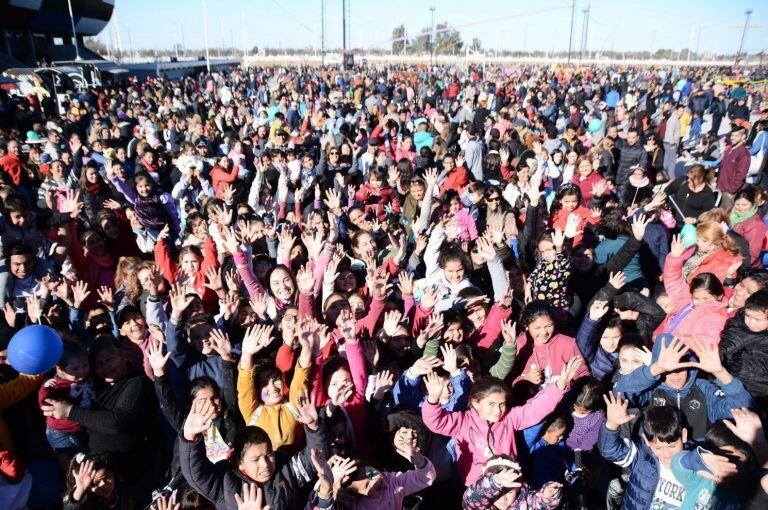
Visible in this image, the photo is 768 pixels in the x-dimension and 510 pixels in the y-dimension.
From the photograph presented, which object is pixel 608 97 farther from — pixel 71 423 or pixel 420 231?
pixel 71 423

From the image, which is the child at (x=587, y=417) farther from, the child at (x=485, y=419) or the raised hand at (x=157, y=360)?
the raised hand at (x=157, y=360)

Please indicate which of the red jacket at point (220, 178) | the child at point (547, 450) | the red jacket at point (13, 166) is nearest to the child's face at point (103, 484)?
the child at point (547, 450)

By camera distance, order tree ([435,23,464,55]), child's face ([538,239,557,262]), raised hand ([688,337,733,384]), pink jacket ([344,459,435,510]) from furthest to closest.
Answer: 1. tree ([435,23,464,55])
2. child's face ([538,239,557,262])
3. raised hand ([688,337,733,384])
4. pink jacket ([344,459,435,510])

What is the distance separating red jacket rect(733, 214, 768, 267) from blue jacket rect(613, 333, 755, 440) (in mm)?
2600

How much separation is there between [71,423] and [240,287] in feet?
5.18

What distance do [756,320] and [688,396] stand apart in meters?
0.63

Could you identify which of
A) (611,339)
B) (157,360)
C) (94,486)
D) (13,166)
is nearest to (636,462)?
(611,339)

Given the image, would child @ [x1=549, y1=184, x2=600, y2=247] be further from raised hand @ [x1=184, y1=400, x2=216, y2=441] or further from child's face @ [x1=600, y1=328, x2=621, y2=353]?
raised hand @ [x1=184, y1=400, x2=216, y2=441]

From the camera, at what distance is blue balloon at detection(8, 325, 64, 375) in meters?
2.60

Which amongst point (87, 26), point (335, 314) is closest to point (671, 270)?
point (335, 314)

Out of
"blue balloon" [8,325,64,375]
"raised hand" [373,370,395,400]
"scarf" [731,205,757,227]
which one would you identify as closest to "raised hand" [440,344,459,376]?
"raised hand" [373,370,395,400]

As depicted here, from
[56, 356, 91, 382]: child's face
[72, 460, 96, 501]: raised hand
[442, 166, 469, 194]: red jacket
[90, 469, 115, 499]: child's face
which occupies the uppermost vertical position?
[442, 166, 469, 194]: red jacket

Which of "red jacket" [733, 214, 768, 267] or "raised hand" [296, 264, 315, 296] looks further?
"red jacket" [733, 214, 768, 267]

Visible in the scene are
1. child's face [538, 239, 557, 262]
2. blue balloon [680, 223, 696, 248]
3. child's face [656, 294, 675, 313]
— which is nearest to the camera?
child's face [656, 294, 675, 313]
